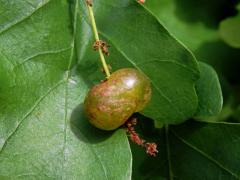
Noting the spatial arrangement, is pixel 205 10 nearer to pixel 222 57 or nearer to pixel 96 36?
pixel 222 57

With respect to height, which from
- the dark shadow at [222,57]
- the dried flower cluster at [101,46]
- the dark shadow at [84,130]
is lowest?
the dark shadow at [222,57]

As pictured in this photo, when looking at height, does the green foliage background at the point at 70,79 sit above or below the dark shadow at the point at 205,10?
above

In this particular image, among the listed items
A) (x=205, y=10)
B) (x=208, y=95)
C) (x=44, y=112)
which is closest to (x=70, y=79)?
(x=44, y=112)

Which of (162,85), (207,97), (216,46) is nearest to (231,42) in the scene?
(216,46)

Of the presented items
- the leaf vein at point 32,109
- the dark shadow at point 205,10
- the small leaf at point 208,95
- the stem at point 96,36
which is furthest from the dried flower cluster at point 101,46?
the dark shadow at point 205,10

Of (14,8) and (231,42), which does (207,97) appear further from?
(14,8)

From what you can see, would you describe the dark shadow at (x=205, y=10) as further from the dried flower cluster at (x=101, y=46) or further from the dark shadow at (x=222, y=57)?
the dried flower cluster at (x=101, y=46)
